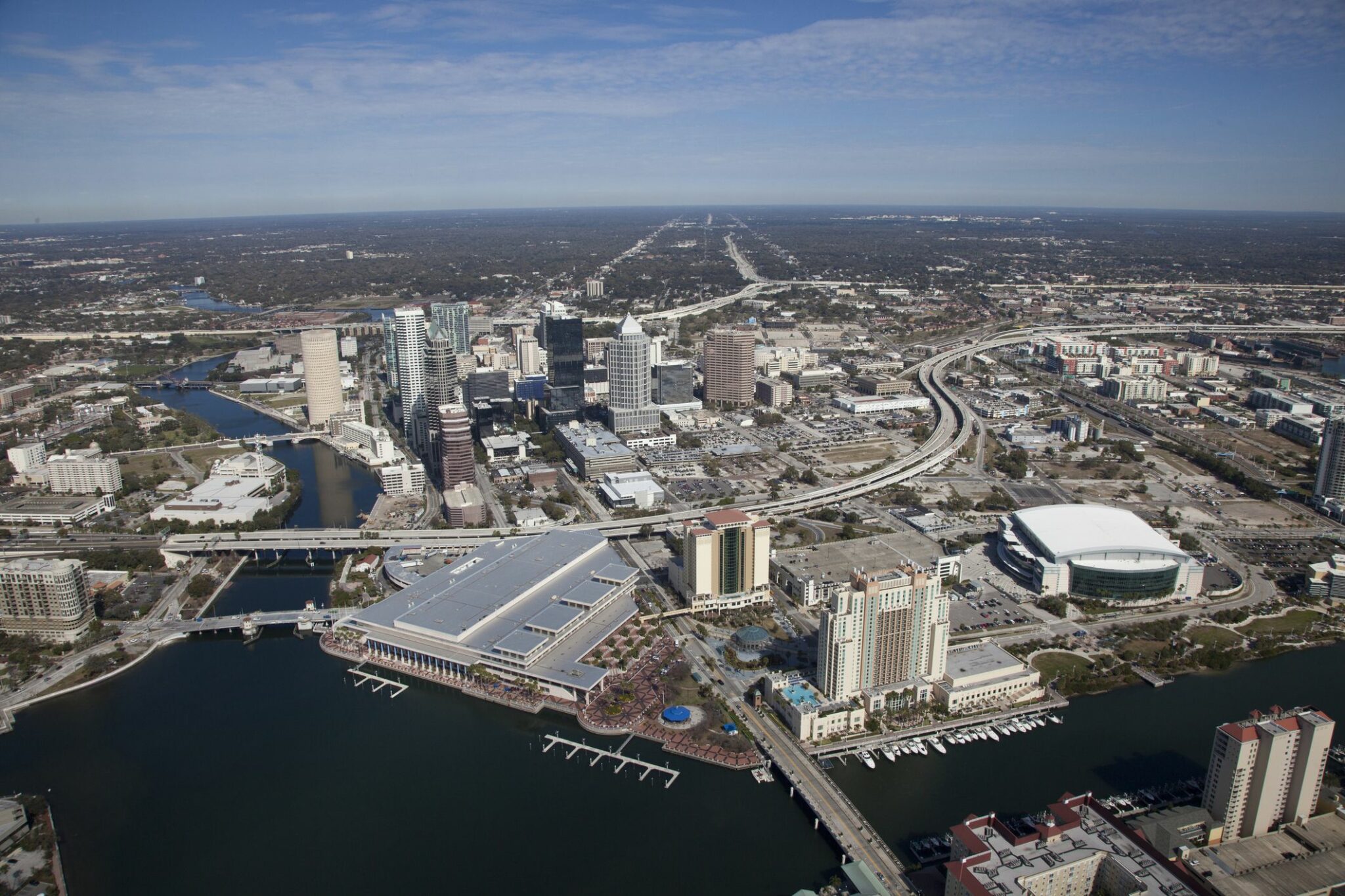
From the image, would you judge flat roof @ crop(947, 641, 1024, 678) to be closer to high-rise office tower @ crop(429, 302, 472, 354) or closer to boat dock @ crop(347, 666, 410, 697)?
boat dock @ crop(347, 666, 410, 697)

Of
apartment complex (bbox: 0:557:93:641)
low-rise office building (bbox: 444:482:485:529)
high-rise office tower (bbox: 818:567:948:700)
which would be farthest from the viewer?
low-rise office building (bbox: 444:482:485:529)

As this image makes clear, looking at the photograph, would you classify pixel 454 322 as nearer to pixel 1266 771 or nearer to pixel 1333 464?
pixel 1333 464

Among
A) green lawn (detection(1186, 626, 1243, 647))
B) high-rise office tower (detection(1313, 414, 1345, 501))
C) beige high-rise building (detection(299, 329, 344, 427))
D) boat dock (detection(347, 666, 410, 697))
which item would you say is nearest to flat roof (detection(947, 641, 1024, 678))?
green lawn (detection(1186, 626, 1243, 647))

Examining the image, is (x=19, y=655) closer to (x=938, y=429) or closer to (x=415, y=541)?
(x=415, y=541)

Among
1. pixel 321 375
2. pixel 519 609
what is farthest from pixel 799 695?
pixel 321 375

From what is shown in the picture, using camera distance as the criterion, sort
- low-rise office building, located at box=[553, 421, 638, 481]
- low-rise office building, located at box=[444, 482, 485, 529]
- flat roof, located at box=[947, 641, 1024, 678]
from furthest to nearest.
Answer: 1. low-rise office building, located at box=[553, 421, 638, 481]
2. low-rise office building, located at box=[444, 482, 485, 529]
3. flat roof, located at box=[947, 641, 1024, 678]

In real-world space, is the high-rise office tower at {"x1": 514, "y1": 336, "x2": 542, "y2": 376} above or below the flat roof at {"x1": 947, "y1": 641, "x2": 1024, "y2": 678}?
above

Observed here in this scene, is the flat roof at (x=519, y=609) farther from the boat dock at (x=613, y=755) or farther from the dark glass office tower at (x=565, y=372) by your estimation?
the dark glass office tower at (x=565, y=372)

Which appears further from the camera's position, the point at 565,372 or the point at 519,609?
the point at 565,372
